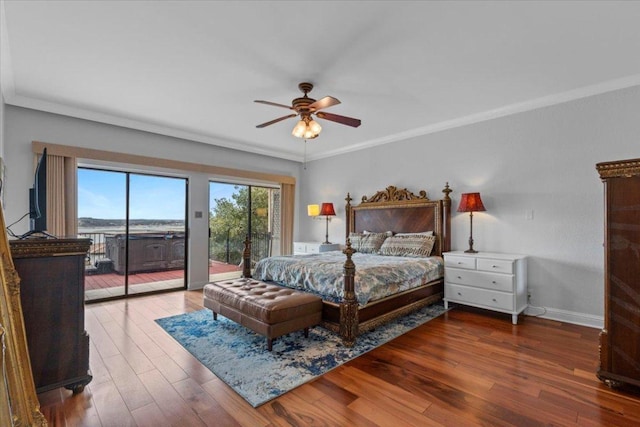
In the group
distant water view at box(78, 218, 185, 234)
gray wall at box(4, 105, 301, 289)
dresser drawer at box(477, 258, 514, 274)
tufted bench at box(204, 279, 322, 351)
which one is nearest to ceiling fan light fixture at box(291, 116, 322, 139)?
tufted bench at box(204, 279, 322, 351)

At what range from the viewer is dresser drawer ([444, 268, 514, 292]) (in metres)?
3.62

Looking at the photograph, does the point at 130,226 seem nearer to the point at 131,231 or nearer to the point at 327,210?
the point at 131,231

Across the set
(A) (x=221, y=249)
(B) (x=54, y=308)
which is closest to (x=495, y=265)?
(B) (x=54, y=308)

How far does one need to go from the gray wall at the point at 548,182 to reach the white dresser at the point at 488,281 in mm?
375

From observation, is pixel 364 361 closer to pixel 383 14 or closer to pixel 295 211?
pixel 383 14

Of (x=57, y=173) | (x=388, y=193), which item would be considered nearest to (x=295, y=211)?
(x=388, y=193)

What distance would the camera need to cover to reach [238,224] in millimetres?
6418

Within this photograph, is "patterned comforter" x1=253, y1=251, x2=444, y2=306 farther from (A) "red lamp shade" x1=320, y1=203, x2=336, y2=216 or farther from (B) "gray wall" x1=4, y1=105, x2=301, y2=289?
(A) "red lamp shade" x1=320, y1=203, x2=336, y2=216

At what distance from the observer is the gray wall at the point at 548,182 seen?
11.3 feet

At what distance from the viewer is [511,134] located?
13.5ft

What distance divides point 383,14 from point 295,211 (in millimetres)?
5231

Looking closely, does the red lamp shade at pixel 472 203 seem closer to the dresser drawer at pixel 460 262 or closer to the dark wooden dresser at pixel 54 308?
the dresser drawer at pixel 460 262

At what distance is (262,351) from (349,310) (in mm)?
907

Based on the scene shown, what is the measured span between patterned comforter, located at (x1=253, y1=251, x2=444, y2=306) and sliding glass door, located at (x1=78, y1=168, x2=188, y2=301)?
2186 millimetres
